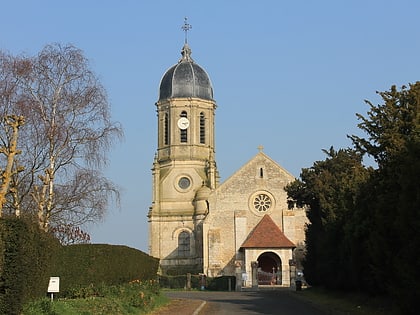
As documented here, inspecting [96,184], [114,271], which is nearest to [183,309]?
[114,271]

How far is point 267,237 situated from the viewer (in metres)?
60.4

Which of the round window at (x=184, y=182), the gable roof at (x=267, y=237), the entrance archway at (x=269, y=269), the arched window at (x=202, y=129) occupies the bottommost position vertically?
the entrance archway at (x=269, y=269)

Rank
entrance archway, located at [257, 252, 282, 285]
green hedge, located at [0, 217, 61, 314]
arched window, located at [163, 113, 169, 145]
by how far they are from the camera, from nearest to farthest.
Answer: green hedge, located at [0, 217, 61, 314]
entrance archway, located at [257, 252, 282, 285]
arched window, located at [163, 113, 169, 145]

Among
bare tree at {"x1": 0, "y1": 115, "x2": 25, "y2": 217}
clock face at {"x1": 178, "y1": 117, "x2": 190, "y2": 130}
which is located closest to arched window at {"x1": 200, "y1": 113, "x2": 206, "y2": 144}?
clock face at {"x1": 178, "y1": 117, "x2": 190, "y2": 130}

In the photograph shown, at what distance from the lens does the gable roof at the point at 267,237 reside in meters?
59.4

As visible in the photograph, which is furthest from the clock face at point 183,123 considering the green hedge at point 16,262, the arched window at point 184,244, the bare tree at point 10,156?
the green hedge at point 16,262

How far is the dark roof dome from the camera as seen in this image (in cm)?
7675

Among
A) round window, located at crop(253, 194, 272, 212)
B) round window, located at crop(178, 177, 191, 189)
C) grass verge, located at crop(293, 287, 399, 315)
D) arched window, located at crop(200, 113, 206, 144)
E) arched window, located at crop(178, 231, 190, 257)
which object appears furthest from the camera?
arched window, located at crop(200, 113, 206, 144)

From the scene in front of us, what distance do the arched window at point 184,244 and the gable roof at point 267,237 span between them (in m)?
9.84

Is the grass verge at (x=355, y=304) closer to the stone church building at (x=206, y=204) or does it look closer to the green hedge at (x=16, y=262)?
the green hedge at (x=16, y=262)

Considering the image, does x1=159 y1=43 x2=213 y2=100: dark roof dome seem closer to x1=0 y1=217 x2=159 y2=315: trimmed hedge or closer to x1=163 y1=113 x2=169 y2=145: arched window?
x1=163 y1=113 x2=169 y2=145: arched window

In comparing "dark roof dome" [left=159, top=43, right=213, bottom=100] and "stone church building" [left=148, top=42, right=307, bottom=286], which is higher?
"dark roof dome" [left=159, top=43, right=213, bottom=100]

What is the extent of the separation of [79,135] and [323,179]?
13.9 m

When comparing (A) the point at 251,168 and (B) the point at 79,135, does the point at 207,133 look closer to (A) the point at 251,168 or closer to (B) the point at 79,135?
(A) the point at 251,168
